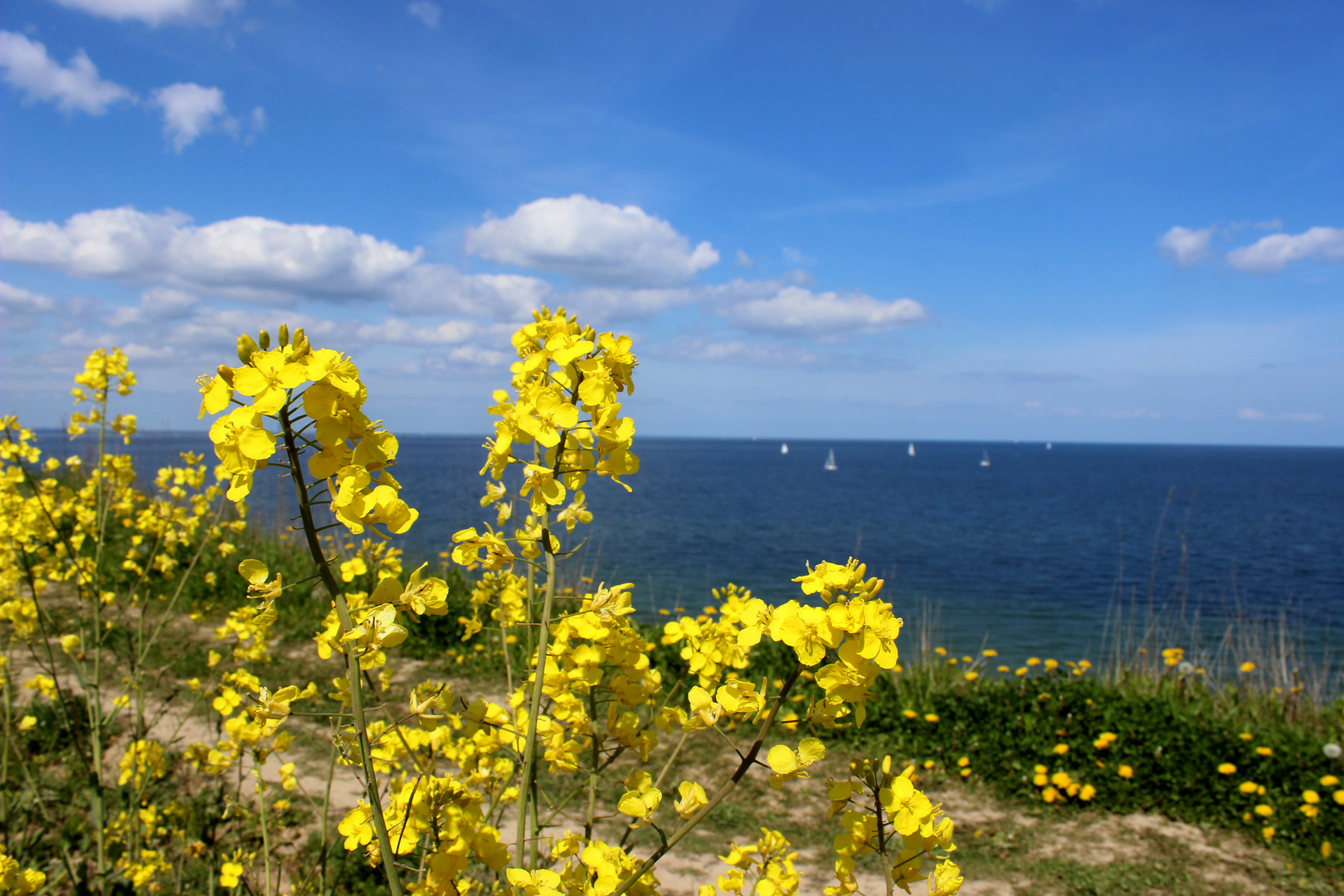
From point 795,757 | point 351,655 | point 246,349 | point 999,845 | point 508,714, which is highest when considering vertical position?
point 246,349

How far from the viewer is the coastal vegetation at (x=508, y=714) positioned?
110 cm

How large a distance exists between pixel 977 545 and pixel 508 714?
2468cm

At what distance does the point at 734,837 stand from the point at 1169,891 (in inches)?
82.5

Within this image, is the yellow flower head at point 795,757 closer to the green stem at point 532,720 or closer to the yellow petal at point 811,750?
the yellow petal at point 811,750

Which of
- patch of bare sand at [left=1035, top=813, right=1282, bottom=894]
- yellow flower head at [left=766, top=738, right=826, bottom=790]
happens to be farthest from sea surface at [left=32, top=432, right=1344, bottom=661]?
patch of bare sand at [left=1035, top=813, right=1282, bottom=894]

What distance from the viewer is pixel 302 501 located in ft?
3.18

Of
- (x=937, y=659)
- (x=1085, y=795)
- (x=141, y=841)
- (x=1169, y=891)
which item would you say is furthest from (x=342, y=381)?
(x=937, y=659)

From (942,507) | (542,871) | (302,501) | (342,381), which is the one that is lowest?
(942,507)

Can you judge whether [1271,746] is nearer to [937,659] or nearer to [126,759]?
[937,659]

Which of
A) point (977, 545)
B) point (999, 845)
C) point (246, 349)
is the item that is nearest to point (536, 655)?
point (246, 349)

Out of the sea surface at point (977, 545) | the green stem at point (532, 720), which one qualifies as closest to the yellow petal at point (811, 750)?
the green stem at point (532, 720)

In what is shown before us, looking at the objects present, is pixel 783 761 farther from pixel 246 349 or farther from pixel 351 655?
pixel 246 349

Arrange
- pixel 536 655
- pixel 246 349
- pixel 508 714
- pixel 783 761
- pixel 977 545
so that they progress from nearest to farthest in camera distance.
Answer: pixel 246 349, pixel 783 761, pixel 536 655, pixel 508 714, pixel 977 545

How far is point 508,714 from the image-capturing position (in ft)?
5.74
